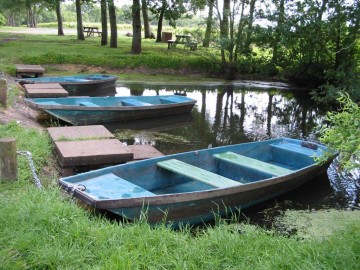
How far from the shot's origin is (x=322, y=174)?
8.39 meters

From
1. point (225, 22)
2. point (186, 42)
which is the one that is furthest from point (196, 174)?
point (186, 42)

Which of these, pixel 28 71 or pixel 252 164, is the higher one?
pixel 28 71

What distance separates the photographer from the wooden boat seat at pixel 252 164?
273 inches

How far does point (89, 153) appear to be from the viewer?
6.92 m

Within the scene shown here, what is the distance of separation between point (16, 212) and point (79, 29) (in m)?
26.0

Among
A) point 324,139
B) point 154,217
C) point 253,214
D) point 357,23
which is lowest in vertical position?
point 253,214

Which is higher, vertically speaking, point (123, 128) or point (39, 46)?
point (39, 46)

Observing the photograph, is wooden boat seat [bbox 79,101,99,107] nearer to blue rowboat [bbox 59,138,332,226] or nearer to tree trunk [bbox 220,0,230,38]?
blue rowboat [bbox 59,138,332,226]

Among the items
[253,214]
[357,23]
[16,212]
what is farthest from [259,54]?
[16,212]

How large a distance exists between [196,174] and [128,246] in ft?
8.65

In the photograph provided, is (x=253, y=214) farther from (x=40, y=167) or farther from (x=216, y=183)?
(x=40, y=167)

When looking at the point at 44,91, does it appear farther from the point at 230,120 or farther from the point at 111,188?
the point at 111,188

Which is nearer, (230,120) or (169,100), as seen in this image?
(230,120)

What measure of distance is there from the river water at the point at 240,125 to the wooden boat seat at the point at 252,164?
495 mm
